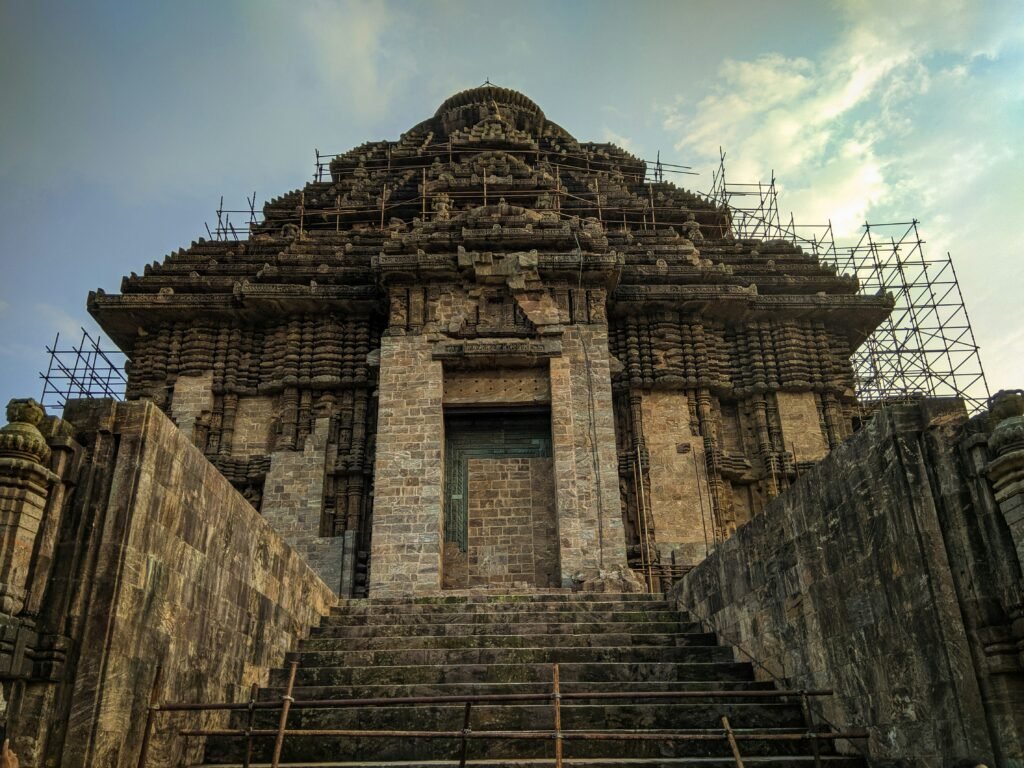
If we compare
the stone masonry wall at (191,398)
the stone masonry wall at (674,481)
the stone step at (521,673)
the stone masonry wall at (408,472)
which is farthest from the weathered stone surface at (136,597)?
the stone masonry wall at (191,398)

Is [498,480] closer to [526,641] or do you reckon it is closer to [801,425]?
[526,641]

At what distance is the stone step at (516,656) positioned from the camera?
9.90 metres

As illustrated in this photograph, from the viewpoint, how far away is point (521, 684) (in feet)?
29.8

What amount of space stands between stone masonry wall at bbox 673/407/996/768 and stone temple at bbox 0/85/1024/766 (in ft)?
0.09

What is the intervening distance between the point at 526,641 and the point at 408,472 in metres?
6.01

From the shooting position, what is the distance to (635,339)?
1889 centimetres

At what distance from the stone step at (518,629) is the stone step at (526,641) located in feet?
0.60

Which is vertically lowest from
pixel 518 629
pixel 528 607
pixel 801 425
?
pixel 518 629

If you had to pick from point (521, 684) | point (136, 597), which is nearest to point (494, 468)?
point (521, 684)

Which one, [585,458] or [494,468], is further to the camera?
[494,468]

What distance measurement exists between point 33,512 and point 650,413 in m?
13.4

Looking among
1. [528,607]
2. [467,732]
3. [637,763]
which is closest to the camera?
[467,732]

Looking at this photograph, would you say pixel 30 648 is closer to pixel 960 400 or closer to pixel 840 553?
pixel 840 553

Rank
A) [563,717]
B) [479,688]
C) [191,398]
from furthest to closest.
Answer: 1. [191,398]
2. [479,688]
3. [563,717]
